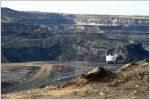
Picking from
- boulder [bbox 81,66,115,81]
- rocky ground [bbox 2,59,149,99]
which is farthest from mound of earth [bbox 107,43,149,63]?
rocky ground [bbox 2,59,149,99]

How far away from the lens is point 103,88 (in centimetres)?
844

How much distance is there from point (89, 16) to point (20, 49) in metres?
49.6

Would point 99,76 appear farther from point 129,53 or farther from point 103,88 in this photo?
point 129,53

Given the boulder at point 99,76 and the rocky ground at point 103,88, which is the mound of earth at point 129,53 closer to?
the boulder at point 99,76

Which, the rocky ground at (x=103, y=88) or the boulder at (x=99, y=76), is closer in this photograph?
the rocky ground at (x=103, y=88)

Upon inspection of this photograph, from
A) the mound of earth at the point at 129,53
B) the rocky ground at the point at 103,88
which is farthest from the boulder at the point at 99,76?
the mound of earth at the point at 129,53

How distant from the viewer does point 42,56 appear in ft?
130

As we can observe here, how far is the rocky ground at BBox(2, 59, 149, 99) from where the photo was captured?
7.70m

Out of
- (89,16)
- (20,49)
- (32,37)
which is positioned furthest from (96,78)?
(89,16)

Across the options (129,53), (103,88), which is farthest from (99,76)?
(129,53)

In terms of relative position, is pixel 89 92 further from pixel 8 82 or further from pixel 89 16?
pixel 89 16

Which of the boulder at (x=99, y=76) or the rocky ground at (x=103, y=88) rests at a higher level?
the boulder at (x=99, y=76)

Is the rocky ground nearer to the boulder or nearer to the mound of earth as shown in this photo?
the boulder

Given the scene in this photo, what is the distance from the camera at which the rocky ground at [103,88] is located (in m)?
7.70
